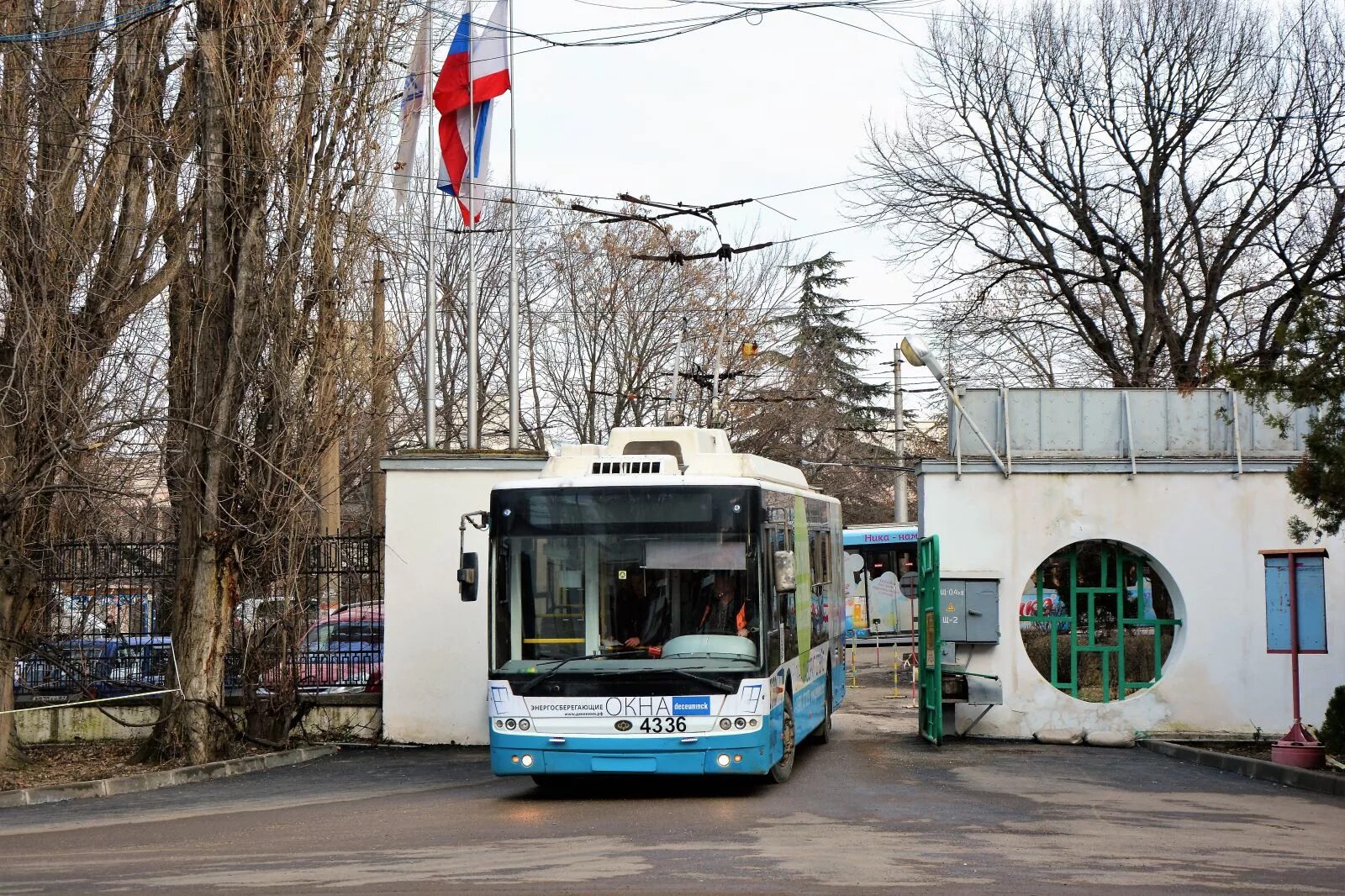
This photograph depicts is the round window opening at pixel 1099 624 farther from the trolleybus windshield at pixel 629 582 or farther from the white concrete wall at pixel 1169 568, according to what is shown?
the trolleybus windshield at pixel 629 582

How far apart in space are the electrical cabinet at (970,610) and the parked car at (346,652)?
7.18 metres

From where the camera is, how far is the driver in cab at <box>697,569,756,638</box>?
40.6 ft

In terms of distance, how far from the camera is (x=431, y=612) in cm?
1858

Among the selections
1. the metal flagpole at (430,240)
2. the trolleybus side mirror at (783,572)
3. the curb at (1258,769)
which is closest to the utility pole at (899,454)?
the metal flagpole at (430,240)

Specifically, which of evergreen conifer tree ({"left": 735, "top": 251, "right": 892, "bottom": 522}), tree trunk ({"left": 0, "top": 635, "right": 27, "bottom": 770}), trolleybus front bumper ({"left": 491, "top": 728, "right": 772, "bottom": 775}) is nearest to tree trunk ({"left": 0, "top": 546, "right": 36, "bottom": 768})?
tree trunk ({"left": 0, "top": 635, "right": 27, "bottom": 770})

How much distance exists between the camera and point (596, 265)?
42.0m

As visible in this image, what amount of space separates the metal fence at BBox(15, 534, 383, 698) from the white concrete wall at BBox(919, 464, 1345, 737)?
7.39m

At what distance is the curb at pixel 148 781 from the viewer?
14260 millimetres

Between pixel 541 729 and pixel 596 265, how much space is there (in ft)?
101

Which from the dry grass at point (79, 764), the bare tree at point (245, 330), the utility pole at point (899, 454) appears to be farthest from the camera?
the utility pole at point (899, 454)

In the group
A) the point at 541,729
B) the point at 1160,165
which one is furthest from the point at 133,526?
the point at 1160,165

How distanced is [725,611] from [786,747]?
194 cm

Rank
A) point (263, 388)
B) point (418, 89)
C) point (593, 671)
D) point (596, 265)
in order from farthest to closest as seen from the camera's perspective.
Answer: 1. point (596, 265)
2. point (418, 89)
3. point (263, 388)
4. point (593, 671)

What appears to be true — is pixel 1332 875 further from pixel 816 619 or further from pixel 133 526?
pixel 133 526
